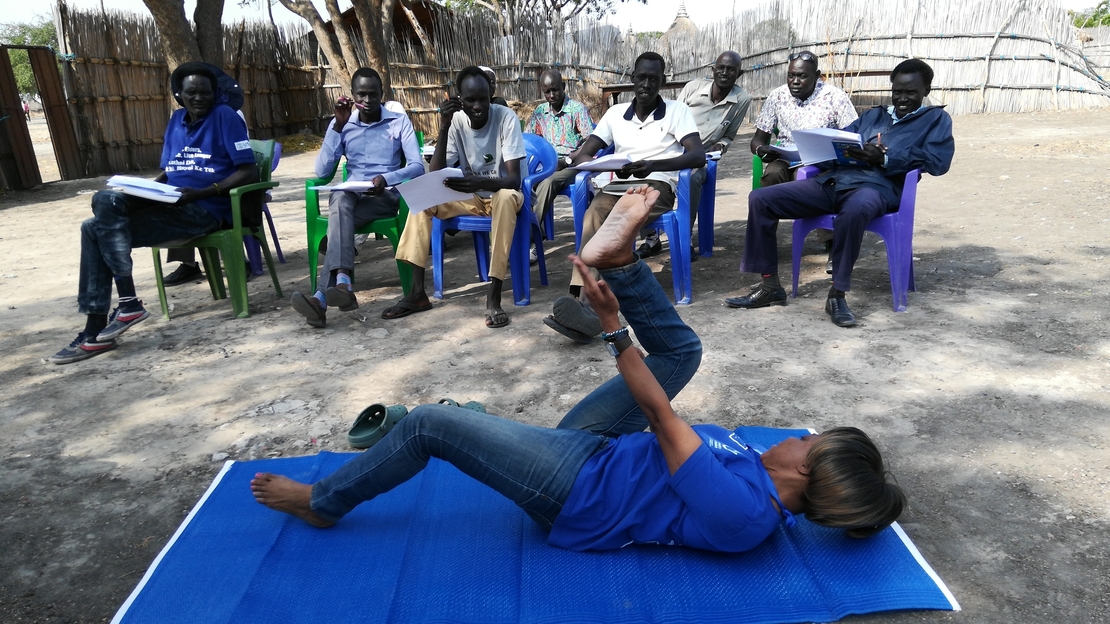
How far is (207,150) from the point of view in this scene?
461 centimetres

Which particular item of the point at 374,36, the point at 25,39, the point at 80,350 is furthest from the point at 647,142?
the point at 25,39

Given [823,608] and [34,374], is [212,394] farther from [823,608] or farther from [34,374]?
[823,608]

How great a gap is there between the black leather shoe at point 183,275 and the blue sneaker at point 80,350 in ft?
4.92

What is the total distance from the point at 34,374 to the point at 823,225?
4.46 m

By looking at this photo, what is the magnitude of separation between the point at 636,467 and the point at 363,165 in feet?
12.1

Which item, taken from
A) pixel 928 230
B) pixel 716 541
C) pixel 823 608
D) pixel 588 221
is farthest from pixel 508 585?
pixel 928 230

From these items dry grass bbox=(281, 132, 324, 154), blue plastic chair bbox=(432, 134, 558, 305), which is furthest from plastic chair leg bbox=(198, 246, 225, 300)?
dry grass bbox=(281, 132, 324, 154)

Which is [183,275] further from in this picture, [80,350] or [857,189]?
[857,189]

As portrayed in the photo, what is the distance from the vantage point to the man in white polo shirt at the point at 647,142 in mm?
4621

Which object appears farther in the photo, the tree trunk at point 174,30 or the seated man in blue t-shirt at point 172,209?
the tree trunk at point 174,30

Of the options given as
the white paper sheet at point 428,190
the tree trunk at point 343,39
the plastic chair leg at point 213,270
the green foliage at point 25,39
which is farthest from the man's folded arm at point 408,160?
the green foliage at point 25,39

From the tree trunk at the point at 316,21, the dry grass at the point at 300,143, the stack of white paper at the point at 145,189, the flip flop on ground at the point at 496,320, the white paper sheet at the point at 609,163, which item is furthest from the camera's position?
the dry grass at the point at 300,143

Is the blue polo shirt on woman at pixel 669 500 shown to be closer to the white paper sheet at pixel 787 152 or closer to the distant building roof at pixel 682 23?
the white paper sheet at pixel 787 152

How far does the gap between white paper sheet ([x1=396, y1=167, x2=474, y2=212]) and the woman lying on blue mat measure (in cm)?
224
